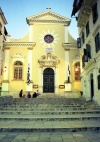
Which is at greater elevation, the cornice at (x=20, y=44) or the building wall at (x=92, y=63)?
the cornice at (x=20, y=44)

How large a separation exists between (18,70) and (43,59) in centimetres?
384

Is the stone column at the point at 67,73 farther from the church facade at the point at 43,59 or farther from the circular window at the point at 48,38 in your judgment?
the circular window at the point at 48,38

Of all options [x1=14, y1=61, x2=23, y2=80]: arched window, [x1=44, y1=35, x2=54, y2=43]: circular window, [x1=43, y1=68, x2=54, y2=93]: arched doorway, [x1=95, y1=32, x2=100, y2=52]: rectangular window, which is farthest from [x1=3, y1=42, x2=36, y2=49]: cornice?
[x1=95, y1=32, x2=100, y2=52]: rectangular window

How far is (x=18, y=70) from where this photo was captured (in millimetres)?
25703

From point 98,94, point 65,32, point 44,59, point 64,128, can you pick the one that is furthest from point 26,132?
point 65,32

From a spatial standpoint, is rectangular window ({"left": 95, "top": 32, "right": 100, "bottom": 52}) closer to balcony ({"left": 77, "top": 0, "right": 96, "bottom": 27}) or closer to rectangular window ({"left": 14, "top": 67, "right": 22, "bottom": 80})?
balcony ({"left": 77, "top": 0, "right": 96, "bottom": 27})

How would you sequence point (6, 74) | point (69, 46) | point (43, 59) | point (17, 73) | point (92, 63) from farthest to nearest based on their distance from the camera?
point (69, 46) < point (43, 59) < point (17, 73) < point (6, 74) < point (92, 63)

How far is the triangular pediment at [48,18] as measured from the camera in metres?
27.6

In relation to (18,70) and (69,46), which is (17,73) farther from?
(69,46)

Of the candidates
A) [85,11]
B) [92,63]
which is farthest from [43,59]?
[92,63]

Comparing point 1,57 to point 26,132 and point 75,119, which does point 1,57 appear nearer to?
point 75,119

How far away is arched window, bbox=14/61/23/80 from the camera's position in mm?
25516

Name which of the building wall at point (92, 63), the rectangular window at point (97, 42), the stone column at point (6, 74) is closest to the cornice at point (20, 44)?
the stone column at point (6, 74)

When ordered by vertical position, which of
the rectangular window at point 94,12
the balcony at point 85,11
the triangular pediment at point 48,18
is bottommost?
the rectangular window at point 94,12
